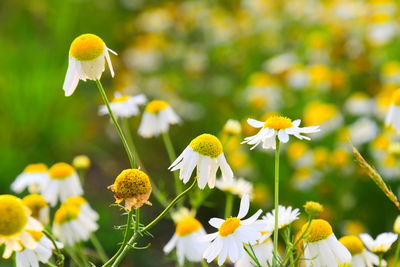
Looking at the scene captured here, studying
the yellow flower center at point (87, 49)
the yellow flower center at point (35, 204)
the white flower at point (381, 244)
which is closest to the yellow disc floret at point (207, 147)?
the yellow flower center at point (87, 49)

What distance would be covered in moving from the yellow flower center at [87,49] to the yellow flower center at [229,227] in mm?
400

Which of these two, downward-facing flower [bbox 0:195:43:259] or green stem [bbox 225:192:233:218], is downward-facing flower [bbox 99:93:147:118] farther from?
downward-facing flower [bbox 0:195:43:259]

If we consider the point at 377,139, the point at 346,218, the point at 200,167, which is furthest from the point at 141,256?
the point at 200,167

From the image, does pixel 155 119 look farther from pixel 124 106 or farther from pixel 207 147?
pixel 207 147

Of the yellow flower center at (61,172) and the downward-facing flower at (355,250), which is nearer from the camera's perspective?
the downward-facing flower at (355,250)

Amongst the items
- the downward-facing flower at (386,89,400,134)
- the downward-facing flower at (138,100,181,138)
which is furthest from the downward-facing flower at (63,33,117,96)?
the downward-facing flower at (386,89,400,134)

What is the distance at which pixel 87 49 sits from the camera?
1176 millimetres

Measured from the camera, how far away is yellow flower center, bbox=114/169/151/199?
1.01m

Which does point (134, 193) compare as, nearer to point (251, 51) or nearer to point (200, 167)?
point (200, 167)

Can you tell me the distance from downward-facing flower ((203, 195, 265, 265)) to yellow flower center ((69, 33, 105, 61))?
39 cm

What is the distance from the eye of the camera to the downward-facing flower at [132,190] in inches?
39.8

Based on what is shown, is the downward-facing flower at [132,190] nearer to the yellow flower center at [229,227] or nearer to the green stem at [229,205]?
the yellow flower center at [229,227]

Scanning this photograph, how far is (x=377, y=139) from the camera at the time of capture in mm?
2812

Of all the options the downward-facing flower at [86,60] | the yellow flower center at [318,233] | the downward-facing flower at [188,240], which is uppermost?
the downward-facing flower at [86,60]
